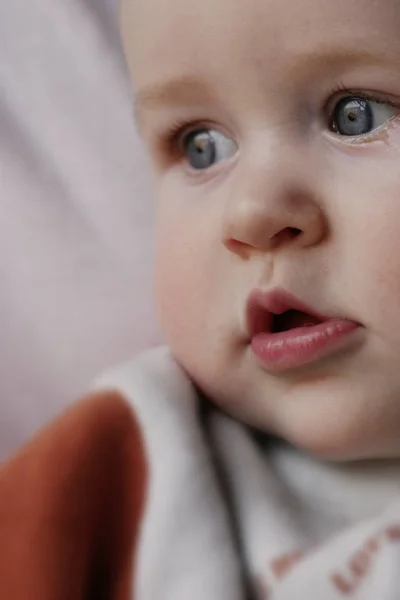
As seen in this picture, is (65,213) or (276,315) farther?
(65,213)

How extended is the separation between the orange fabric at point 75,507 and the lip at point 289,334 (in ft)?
0.40

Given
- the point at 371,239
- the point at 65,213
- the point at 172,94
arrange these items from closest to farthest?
the point at 371,239, the point at 172,94, the point at 65,213

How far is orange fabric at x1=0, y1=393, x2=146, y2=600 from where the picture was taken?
0.66 m

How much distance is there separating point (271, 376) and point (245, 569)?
0.47ft

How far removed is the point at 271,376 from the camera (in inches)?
28.7

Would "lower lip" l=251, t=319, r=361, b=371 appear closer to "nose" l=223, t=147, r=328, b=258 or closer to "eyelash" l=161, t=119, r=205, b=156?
"nose" l=223, t=147, r=328, b=258

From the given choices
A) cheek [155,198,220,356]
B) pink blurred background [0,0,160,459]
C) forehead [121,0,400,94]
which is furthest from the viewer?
pink blurred background [0,0,160,459]

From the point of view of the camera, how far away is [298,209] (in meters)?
0.65

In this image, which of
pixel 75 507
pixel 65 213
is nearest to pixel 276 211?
pixel 75 507

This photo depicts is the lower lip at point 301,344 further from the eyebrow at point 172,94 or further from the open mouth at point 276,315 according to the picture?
the eyebrow at point 172,94

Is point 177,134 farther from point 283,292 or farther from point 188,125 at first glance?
point 283,292

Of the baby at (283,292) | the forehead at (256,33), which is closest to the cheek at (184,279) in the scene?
the baby at (283,292)

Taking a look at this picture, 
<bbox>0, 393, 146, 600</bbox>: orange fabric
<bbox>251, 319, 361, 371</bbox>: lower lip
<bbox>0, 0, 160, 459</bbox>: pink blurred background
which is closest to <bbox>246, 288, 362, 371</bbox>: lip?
<bbox>251, 319, 361, 371</bbox>: lower lip

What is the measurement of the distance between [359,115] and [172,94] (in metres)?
0.16
